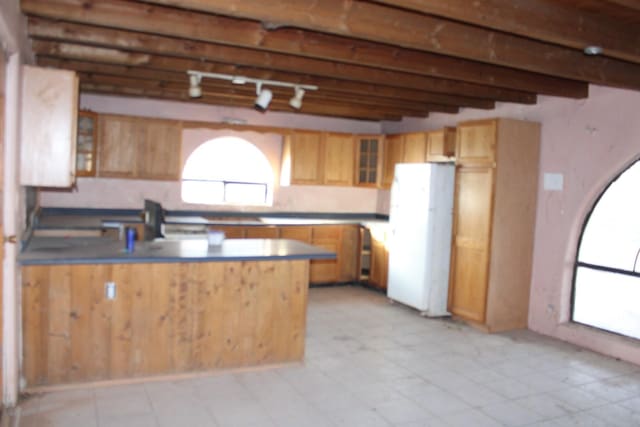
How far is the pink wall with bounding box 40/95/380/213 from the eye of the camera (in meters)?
6.36

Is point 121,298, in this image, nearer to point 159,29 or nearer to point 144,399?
point 144,399

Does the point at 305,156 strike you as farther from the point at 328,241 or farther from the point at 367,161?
the point at 328,241

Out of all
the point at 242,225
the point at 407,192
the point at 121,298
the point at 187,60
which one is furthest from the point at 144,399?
the point at 407,192

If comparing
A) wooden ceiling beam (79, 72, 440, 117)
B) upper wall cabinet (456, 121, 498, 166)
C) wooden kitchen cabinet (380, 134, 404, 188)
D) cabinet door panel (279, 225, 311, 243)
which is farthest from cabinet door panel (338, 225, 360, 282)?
upper wall cabinet (456, 121, 498, 166)

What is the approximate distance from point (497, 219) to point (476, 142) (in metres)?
0.83

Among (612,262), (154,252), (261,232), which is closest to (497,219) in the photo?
(612,262)

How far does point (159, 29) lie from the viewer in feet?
11.2

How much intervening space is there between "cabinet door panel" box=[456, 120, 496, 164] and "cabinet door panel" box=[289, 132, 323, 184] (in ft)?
7.25

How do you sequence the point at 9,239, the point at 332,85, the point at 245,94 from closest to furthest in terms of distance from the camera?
the point at 9,239
the point at 332,85
the point at 245,94

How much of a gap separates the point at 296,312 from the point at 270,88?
2562 mm

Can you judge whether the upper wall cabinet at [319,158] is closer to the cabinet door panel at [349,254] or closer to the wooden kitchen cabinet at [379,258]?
the cabinet door panel at [349,254]

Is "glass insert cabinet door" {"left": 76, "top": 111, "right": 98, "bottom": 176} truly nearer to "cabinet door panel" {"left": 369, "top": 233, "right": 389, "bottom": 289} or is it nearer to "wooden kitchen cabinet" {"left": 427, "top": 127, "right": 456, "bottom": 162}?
"cabinet door panel" {"left": 369, "top": 233, "right": 389, "bottom": 289}

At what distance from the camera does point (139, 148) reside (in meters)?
6.32

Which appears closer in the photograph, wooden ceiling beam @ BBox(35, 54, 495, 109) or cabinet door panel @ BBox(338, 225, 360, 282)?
wooden ceiling beam @ BBox(35, 54, 495, 109)
